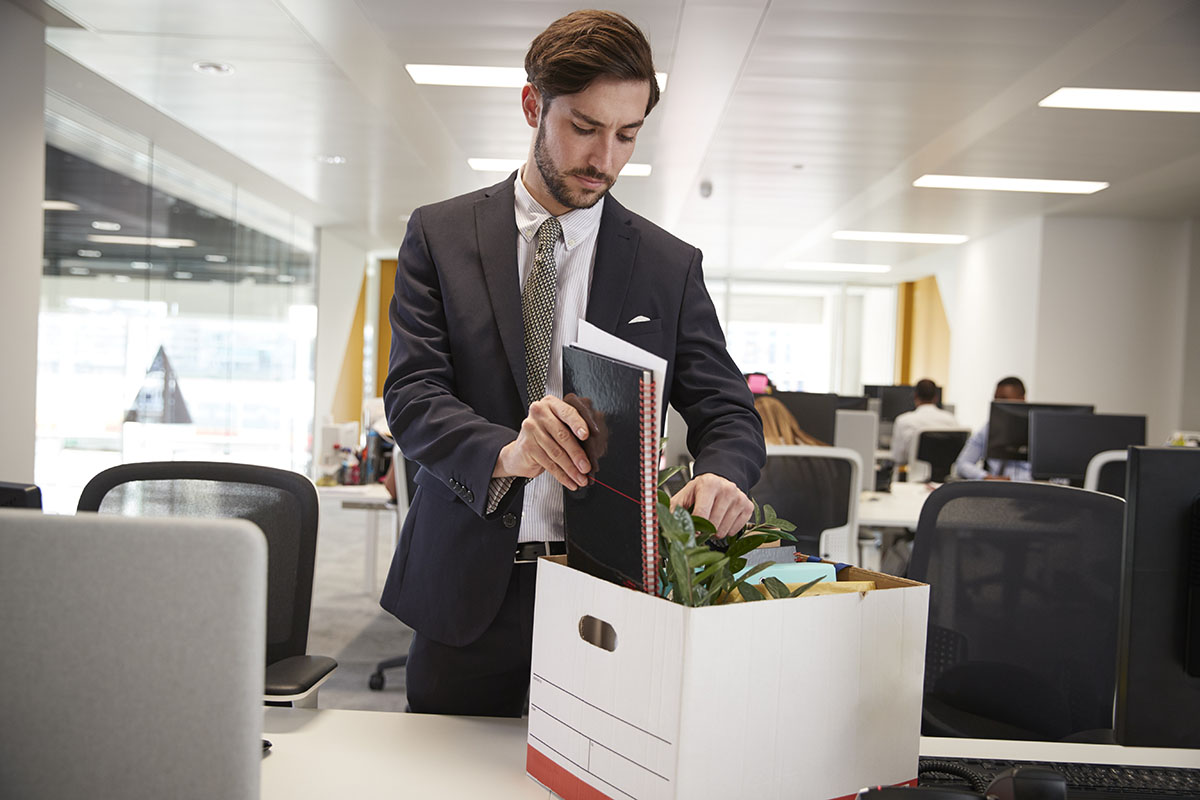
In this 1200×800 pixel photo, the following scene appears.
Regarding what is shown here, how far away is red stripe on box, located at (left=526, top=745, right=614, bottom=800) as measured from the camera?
3.05 ft

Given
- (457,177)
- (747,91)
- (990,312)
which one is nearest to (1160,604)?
(747,91)

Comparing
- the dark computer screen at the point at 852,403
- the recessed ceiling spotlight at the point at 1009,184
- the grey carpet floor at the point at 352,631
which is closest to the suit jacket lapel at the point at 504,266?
the grey carpet floor at the point at 352,631

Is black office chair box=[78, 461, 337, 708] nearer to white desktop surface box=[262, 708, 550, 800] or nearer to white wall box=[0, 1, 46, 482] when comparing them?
white desktop surface box=[262, 708, 550, 800]

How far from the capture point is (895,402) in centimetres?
1042

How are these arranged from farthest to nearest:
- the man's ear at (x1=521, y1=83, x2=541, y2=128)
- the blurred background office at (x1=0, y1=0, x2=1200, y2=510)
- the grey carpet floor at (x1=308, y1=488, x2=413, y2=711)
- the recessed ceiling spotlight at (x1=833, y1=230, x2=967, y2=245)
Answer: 1. the recessed ceiling spotlight at (x1=833, y1=230, x2=967, y2=245)
2. the blurred background office at (x1=0, y1=0, x2=1200, y2=510)
3. the grey carpet floor at (x1=308, y1=488, x2=413, y2=711)
4. the man's ear at (x1=521, y1=83, x2=541, y2=128)

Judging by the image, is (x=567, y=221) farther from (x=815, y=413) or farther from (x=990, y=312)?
(x=990, y=312)

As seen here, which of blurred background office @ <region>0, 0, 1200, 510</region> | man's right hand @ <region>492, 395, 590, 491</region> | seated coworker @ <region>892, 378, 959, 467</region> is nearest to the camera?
man's right hand @ <region>492, 395, 590, 491</region>

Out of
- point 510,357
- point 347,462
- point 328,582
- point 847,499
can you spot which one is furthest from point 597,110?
point 328,582

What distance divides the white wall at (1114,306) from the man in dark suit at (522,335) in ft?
30.0

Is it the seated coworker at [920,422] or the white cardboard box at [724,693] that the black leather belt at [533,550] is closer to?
the white cardboard box at [724,693]

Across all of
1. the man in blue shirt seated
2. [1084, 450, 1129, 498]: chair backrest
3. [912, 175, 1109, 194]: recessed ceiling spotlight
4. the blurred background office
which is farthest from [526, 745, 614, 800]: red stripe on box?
[912, 175, 1109, 194]: recessed ceiling spotlight

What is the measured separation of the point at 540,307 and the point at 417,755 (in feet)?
2.01

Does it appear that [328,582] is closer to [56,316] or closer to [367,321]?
[56,316]

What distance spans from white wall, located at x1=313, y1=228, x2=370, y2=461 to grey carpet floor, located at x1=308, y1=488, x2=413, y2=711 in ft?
14.8
